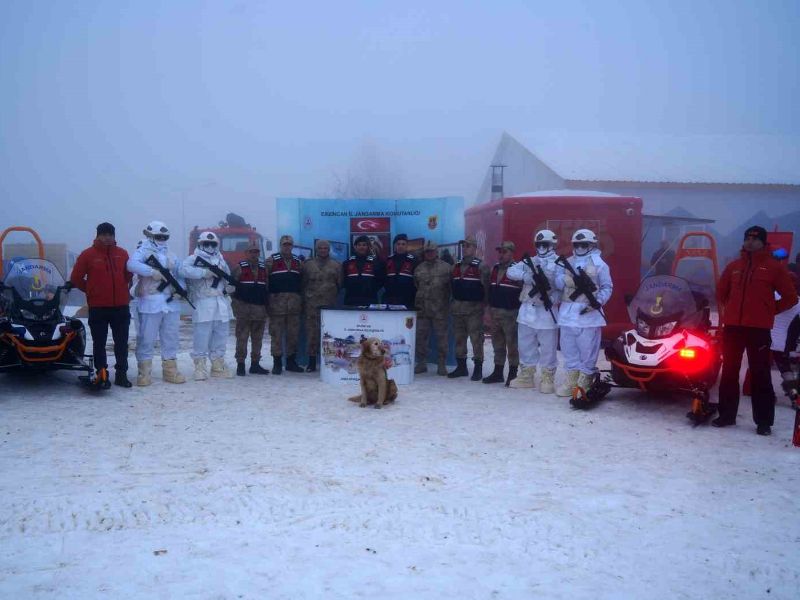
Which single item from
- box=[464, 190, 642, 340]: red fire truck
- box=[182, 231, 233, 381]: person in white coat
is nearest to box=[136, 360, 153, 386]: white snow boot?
box=[182, 231, 233, 381]: person in white coat

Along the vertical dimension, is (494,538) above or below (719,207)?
below

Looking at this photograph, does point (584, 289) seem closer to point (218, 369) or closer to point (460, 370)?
point (460, 370)

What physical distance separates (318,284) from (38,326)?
362cm

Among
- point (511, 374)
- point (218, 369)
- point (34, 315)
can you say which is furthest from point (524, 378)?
point (34, 315)

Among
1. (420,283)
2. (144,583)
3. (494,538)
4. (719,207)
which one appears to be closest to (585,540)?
(494,538)

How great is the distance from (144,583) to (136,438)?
9.87ft

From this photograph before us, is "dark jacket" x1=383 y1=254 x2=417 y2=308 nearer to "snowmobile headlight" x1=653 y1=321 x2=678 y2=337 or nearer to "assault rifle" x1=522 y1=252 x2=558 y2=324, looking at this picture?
"assault rifle" x1=522 y1=252 x2=558 y2=324

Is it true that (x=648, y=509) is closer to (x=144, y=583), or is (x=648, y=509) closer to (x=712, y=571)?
(x=712, y=571)

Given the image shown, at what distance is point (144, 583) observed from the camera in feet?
11.6

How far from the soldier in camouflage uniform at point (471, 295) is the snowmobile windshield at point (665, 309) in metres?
2.20

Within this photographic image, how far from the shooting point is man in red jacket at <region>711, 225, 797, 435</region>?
21.3 ft

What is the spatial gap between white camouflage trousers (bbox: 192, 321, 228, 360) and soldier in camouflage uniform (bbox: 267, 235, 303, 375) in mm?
685

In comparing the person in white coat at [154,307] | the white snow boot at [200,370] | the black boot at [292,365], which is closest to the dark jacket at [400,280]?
the black boot at [292,365]

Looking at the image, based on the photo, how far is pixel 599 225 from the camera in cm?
1198
